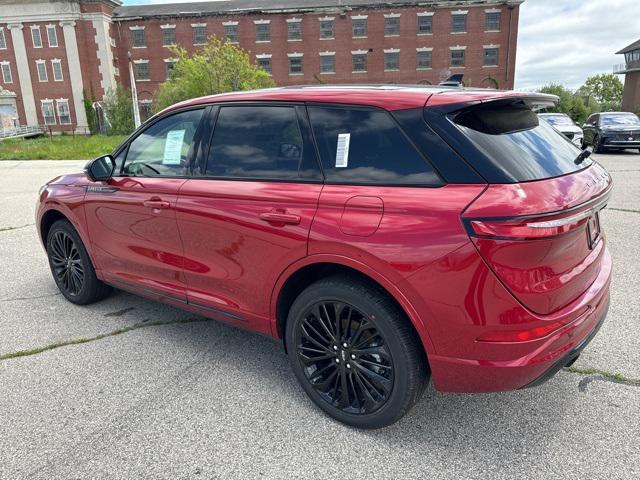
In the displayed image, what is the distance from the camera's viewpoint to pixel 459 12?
46.9 meters

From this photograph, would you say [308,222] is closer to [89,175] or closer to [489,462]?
[489,462]

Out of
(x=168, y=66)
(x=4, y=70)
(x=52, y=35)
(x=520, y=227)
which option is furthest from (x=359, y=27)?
(x=520, y=227)

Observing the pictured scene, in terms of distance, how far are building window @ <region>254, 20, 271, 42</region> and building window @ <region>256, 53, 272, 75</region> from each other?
63.1 inches

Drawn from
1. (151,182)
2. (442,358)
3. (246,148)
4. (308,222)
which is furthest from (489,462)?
(151,182)

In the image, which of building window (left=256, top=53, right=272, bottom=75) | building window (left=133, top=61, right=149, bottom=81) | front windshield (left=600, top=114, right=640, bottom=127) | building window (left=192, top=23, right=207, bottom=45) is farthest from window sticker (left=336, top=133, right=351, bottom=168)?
building window (left=133, top=61, right=149, bottom=81)

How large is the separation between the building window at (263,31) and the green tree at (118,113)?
14.7 meters

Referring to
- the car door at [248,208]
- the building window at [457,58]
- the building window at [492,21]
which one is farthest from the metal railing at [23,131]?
→ the car door at [248,208]

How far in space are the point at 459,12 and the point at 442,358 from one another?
51475mm

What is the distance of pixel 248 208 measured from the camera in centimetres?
288

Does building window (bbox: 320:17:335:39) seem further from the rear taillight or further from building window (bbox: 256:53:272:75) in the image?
the rear taillight

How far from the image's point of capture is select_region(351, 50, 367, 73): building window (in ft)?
159

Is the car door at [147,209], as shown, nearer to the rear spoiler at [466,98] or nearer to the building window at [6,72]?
the rear spoiler at [466,98]

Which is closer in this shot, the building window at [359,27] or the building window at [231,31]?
the building window at [359,27]

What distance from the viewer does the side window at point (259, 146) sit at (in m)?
2.80
